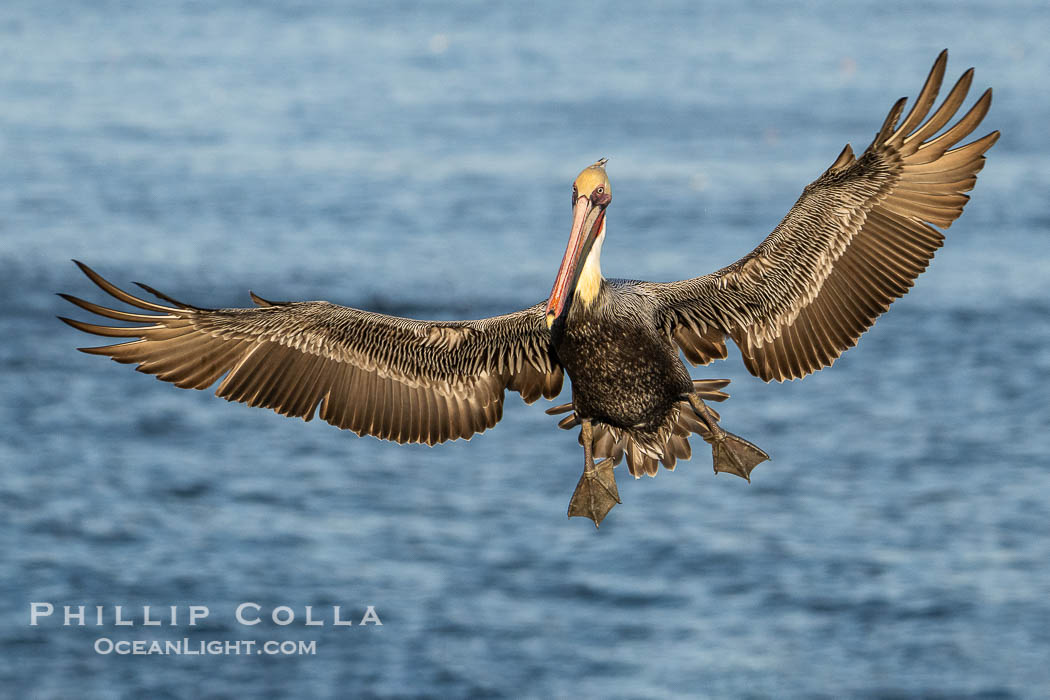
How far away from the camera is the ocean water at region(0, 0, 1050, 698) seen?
4384 cm

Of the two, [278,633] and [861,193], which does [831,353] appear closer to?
[861,193]

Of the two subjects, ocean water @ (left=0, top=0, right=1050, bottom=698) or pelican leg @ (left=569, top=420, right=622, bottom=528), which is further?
ocean water @ (left=0, top=0, right=1050, bottom=698)

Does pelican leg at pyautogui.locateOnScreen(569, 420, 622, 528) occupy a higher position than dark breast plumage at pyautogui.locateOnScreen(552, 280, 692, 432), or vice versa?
dark breast plumage at pyautogui.locateOnScreen(552, 280, 692, 432)

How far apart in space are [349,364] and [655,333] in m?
2.23

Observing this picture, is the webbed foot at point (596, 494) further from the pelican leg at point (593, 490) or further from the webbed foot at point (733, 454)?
the webbed foot at point (733, 454)

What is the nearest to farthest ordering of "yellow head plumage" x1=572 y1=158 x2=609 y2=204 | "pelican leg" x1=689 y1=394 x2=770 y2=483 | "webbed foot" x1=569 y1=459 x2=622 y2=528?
"yellow head plumage" x1=572 y1=158 x2=609 y2=204, "pelican leg" x1=689 y1=394 x2=770 y2=483, "webbed foot" x1=569 y1=459 x2=622 y2=528

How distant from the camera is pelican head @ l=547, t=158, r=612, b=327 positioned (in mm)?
8609

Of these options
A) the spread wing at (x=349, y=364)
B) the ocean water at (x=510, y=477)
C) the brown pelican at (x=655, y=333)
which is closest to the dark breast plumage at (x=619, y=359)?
the brown pelican at (x=655, y=333)

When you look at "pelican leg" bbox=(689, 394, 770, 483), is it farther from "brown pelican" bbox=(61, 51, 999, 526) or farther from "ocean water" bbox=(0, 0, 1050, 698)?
"ocean water" bbox=(0, 0, 1050, 698)

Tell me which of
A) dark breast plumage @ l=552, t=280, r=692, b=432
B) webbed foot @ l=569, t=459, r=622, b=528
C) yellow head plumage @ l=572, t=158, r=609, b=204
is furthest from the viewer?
webbed foot @ l=569, t=459, r=622, b=528

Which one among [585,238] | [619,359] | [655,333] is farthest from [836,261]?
[585,238]

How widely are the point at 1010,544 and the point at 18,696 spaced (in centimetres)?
2972

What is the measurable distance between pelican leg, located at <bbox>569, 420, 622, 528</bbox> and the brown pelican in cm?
1

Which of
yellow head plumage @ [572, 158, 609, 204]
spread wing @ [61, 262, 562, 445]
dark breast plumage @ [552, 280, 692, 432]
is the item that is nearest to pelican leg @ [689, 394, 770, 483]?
dark breast plumage @ [552, 280, 692, 432]
